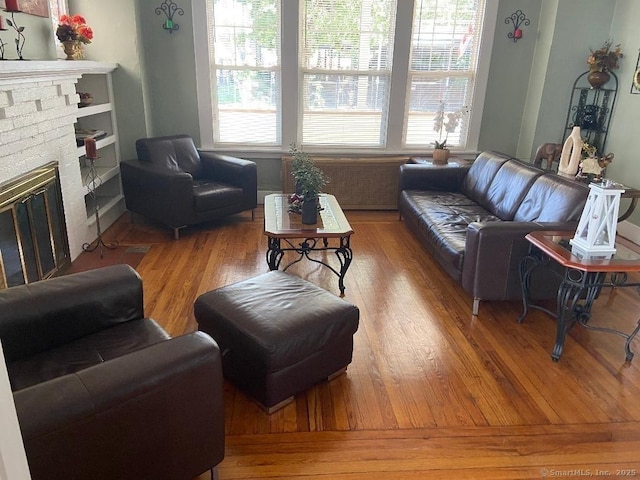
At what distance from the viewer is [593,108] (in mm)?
4715

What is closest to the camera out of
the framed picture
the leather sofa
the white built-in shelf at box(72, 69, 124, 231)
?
the leather sofa

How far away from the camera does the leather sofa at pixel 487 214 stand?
9.20 ft

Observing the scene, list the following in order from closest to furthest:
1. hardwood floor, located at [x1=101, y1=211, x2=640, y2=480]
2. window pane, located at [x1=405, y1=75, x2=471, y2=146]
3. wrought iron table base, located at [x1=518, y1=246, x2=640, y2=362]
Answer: hardwood floor, located at [x1=101, y1=211, x2=640, y2=480] < wrought iron table base, located at [x1=518, y1=246, x2=640, y2=362] < window pane, located at [x1=405, y1=75, x2=471, y2=146]

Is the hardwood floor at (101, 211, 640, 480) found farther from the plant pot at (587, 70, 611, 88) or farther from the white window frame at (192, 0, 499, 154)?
the plant pot at (587, 70, 611, 88)

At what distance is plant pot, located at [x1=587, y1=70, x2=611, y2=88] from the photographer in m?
4.51

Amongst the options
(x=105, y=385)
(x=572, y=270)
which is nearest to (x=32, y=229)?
(x=105, y=385)

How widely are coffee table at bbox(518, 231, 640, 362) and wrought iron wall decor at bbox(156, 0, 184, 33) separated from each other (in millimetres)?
3824

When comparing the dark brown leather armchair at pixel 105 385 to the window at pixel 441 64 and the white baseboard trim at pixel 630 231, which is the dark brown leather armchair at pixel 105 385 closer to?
the window at pixel 441 64

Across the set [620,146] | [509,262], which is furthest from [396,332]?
[620,146]

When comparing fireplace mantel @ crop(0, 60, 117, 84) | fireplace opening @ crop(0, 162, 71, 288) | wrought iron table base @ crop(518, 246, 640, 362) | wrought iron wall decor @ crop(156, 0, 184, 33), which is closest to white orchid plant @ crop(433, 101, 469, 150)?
wrought iron table base @ crop(518, 246, 640, 362)

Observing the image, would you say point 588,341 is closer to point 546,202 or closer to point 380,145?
point 546,202

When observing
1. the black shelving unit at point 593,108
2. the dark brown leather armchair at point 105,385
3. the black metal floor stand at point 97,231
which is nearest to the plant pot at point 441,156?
the black shelving unit at point 593,108

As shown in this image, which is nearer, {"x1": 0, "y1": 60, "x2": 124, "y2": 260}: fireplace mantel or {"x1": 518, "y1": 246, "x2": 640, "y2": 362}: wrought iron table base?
{"x1": 518, "y1": 246, "x2": 640, "y2": 362}: wrought iron table base

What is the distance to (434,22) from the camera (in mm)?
4746
